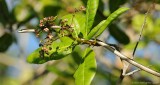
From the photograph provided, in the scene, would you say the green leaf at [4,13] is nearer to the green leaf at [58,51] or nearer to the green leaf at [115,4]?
the green leaf at [115,4]

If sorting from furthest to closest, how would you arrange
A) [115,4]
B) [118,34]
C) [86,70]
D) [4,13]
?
[4,13] → [118,34] → [115,4] → [86,70]

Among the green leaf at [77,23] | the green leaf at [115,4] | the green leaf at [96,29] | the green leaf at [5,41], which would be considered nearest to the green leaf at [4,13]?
the green leaf at [5,41]

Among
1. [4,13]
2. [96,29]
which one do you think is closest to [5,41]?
[4,13]

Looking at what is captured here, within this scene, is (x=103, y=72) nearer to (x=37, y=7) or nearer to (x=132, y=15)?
(x=132, y=15)

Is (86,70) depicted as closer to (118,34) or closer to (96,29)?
(96,29)

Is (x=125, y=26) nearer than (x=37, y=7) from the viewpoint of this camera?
No

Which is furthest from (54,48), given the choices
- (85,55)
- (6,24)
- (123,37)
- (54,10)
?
(54,10)

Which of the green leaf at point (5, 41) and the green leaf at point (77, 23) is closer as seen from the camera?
the green leaf at point (77, 23)
